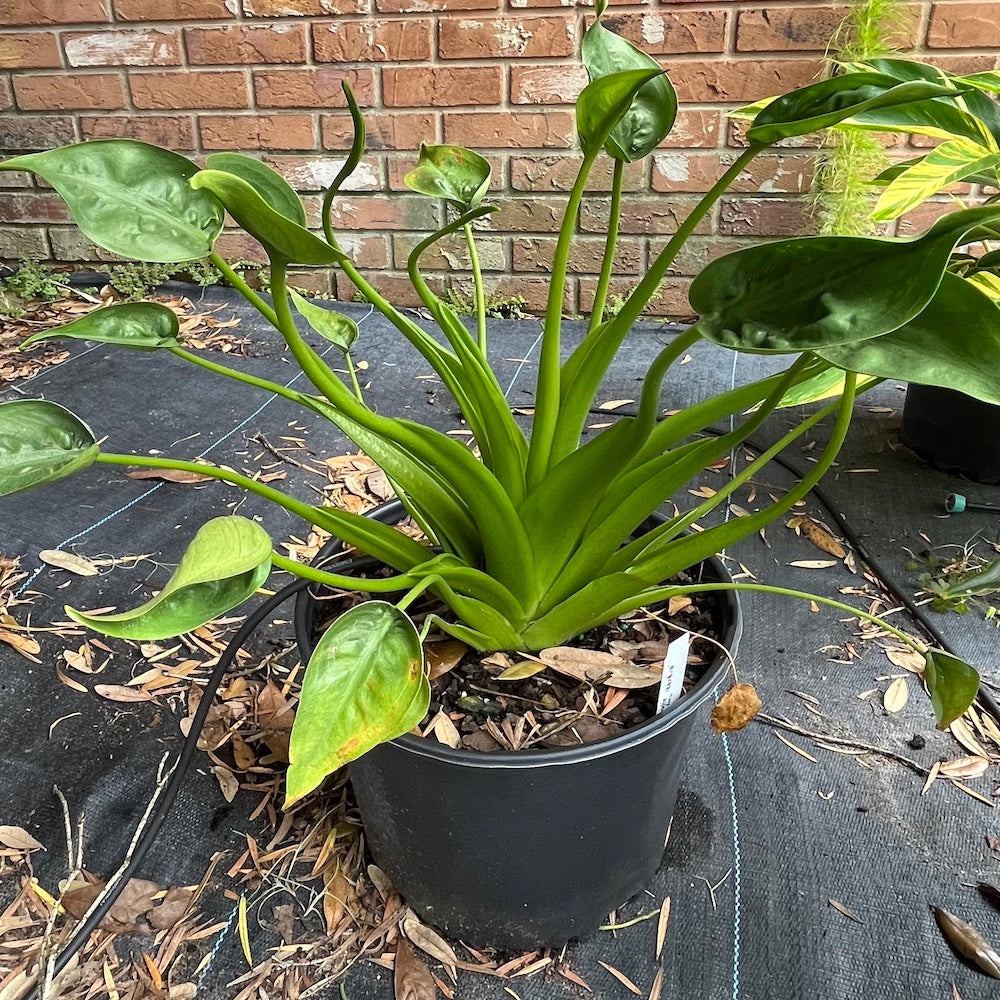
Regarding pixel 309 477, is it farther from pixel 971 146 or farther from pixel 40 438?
pixel 971 146

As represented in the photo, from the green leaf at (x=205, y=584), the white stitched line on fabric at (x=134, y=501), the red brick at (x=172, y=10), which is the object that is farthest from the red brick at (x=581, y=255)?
the green leaf at (x=205, y=584)

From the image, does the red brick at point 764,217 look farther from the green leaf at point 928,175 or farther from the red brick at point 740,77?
the green leaf at point 928,175

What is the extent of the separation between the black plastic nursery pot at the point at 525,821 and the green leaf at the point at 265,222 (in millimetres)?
366

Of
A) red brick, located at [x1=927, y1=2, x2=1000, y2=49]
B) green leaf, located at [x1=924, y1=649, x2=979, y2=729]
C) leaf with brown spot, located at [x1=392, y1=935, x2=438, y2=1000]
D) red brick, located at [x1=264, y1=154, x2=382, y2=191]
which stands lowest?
leaf with brown spot, located at [x1=392, y1=935, x2=438, y2=1000]

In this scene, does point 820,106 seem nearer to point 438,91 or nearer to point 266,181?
point 266,181

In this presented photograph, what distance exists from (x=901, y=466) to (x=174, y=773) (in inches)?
50.1

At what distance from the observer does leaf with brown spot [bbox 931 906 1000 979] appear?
739mm

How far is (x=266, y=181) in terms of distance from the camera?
1.81 feet

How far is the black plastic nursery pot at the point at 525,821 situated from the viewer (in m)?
0.64

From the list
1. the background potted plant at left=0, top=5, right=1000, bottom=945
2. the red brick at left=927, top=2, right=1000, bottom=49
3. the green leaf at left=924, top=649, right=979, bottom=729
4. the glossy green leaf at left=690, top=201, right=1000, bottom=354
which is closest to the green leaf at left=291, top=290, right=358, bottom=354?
the background potted plant at left=0, top=5, right=1000, bottom=945

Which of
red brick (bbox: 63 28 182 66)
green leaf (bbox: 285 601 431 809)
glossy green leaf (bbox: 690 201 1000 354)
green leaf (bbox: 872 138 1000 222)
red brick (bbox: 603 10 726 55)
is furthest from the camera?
red brick (bbox: 63 28 182 66)

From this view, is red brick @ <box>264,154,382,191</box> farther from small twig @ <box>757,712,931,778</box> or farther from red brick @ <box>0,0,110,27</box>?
small twig @ <box>757,712,931,778</box>

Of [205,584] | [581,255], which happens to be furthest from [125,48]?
[205,584]

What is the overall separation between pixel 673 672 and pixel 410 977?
38 cm
